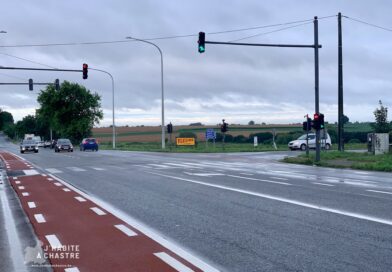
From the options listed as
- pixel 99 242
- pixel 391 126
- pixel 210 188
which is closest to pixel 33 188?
pixel 210 188

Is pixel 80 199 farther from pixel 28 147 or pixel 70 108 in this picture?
pixel 70 108

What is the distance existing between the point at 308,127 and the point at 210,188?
16200mm

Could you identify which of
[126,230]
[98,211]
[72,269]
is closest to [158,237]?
[126,230]

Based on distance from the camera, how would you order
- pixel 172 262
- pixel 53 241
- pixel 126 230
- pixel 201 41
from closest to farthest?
pixel 172 262 < pixel 53 241 < pixel 126 230 < pixel 201 41

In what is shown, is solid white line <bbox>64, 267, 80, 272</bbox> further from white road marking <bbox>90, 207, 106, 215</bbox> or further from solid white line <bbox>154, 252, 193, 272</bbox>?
white road marking <bbox>90, 207, 106, 215</bbox>

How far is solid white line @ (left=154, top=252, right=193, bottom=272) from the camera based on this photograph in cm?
605

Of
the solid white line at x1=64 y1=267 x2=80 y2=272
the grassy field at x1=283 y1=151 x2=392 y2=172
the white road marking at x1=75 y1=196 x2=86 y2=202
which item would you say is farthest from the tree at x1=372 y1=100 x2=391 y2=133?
the solid white line at x1=64 y1=267 x2=80 y2=272

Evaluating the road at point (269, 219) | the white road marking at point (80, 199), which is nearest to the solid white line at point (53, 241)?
the road at point (269, 219)

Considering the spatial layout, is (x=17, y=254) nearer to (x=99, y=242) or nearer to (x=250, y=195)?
(x=99, y=242)

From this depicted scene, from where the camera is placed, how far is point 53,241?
7629 millimetres

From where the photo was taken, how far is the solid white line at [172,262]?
6.05 m

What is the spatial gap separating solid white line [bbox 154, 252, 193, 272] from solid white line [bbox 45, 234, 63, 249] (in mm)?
1546

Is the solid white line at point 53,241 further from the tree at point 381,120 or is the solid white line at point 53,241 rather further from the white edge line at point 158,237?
the tree at point 381,120

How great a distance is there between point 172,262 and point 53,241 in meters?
2.23
